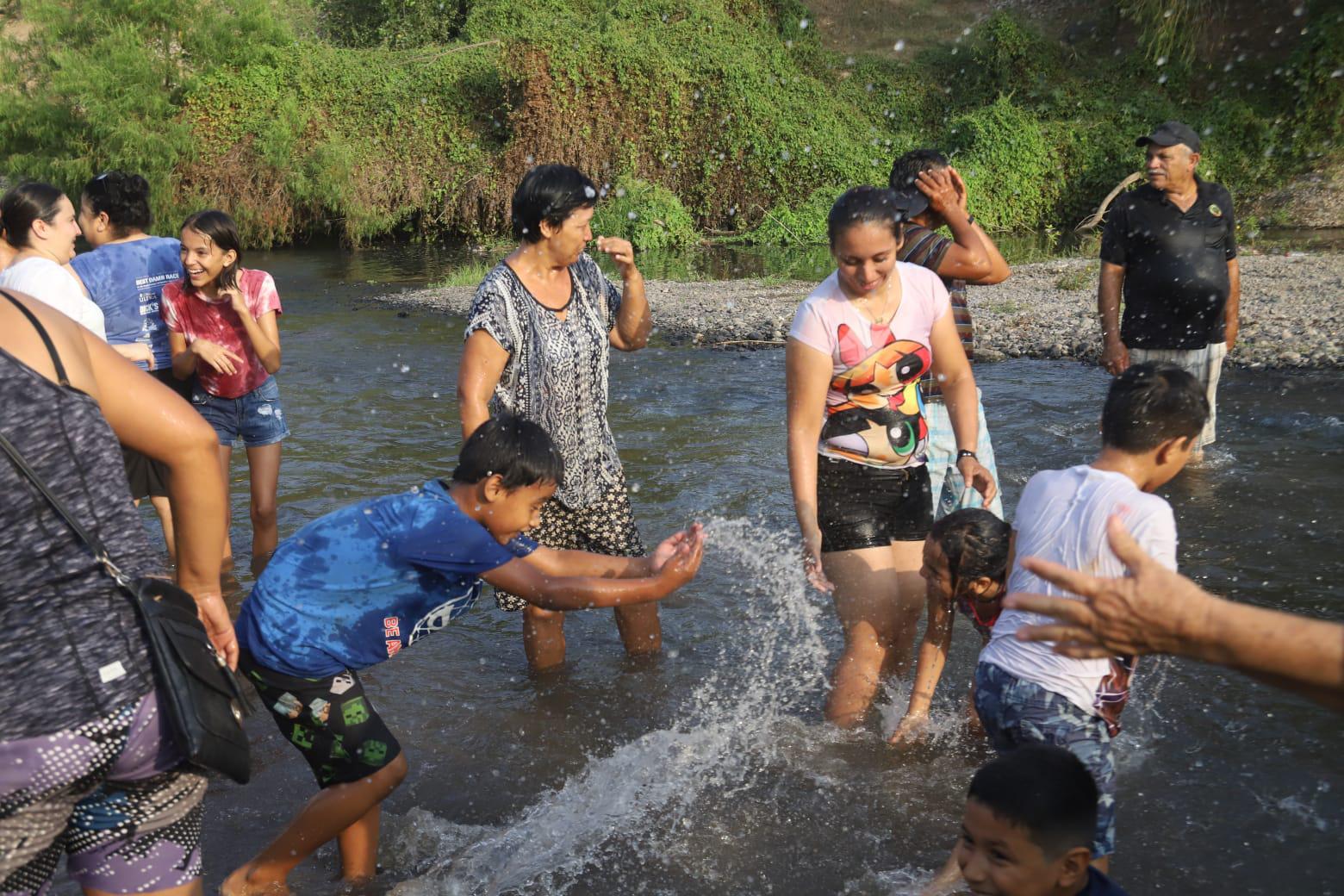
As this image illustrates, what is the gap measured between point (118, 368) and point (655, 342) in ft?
37.7

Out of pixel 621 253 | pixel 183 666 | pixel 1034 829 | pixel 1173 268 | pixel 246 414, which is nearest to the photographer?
pixel 183 666

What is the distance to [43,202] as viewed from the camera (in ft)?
17.1

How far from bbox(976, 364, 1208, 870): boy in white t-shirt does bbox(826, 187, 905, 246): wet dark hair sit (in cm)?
109

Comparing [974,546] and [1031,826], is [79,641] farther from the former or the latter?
[974,546]

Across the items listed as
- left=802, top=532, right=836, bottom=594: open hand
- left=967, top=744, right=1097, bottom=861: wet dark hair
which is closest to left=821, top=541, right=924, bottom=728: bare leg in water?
left=802, top=532, right=836, bottom=594: open hand

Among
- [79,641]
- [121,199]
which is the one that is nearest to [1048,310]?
[121,199]

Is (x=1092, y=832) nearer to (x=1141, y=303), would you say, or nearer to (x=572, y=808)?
(x=572, y=808)

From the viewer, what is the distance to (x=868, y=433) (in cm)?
423

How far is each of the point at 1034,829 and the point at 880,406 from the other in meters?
1.98

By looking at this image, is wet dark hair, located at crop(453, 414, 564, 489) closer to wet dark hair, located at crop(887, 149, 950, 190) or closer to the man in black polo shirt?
wet dark hair, located at crop(887, 149, 950, 190)

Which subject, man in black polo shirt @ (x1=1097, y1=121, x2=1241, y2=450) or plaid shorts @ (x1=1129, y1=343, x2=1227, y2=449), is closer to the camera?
man in black polo shirt @ (x1=1097, y1=121, x2=1241, y2=450)

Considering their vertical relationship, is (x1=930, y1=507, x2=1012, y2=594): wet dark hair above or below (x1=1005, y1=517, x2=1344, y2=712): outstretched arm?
below

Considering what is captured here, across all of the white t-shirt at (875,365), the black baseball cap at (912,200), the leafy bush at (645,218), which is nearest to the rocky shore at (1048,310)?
the leafy bush at (645,218)

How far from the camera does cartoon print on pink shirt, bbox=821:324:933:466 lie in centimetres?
415
